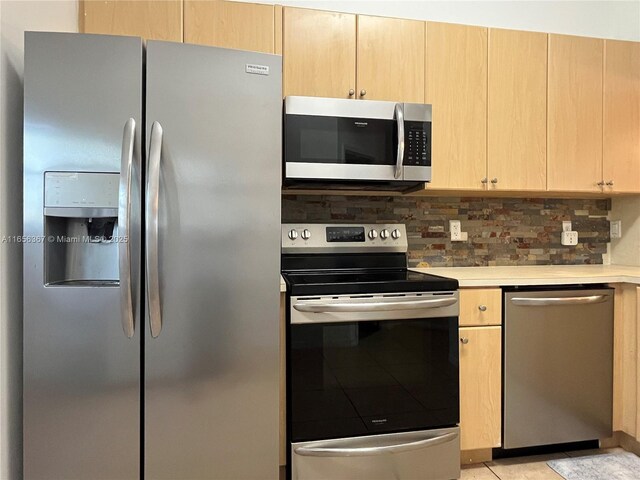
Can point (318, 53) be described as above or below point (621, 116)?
above

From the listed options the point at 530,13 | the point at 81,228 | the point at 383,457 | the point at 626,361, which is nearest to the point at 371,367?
the point at 383,457

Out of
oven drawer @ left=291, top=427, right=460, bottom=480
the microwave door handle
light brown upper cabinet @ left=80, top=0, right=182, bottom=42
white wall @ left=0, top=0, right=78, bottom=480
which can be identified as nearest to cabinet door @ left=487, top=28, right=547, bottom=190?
the microwave door handle

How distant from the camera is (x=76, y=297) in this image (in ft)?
4.10

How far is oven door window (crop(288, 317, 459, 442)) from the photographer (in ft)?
5.03

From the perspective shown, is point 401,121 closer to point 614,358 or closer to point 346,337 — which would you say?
point 346,337

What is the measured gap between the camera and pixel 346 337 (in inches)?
61.4

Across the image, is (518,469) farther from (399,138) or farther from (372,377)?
(399,138)

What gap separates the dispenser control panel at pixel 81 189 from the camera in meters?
1.23

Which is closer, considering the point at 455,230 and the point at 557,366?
the point at 557,366

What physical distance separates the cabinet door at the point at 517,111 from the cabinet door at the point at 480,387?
83cm

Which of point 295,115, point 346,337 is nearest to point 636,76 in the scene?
point 295,115

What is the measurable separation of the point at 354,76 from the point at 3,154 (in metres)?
1.48

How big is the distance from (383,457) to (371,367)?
0.37 meters

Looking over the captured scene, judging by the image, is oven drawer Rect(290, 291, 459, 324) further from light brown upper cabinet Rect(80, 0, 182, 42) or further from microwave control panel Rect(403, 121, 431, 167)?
A: light brown upper cabinet Rect(80, 0, 182, 42)
